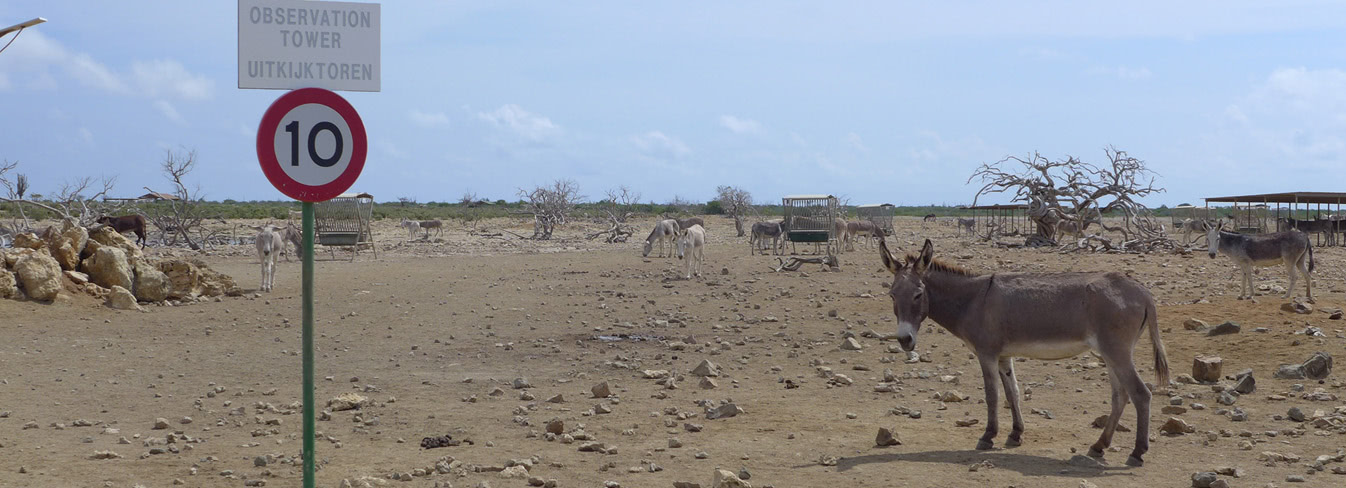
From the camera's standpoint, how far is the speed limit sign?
16.5ft

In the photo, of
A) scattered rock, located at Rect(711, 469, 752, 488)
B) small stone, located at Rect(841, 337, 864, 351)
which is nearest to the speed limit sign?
scattered rock, located at Rect(711, 469, 752, 488)

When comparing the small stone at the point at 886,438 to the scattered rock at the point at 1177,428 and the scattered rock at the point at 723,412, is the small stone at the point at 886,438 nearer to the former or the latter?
the scattered rock at the point at 723,412

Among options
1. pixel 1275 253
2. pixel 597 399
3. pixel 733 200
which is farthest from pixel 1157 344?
pixel 733 200

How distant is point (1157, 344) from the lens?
282 inches

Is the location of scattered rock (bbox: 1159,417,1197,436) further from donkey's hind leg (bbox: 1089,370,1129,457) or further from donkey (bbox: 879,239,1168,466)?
donkey's hind leg (bbox: 1089,370,1129,457)

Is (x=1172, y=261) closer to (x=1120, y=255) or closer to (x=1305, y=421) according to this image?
(x=1120, y=255)

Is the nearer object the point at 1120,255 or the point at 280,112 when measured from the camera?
the point at 280,112

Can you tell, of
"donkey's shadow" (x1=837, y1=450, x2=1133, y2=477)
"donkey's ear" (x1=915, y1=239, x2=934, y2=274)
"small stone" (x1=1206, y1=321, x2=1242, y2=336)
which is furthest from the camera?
"small stone" (x1=1206, y1=321, x2=1242, y2=336)

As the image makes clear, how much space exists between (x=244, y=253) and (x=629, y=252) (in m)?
12.3

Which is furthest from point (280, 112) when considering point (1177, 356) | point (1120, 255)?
point (1120, 255)

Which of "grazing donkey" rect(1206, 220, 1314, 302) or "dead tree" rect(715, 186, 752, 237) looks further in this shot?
"dead tree" rect(715, 186, 752, 237)

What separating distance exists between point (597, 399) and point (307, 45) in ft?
15.6

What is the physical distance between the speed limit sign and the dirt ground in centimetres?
206

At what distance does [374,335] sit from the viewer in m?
13.5
